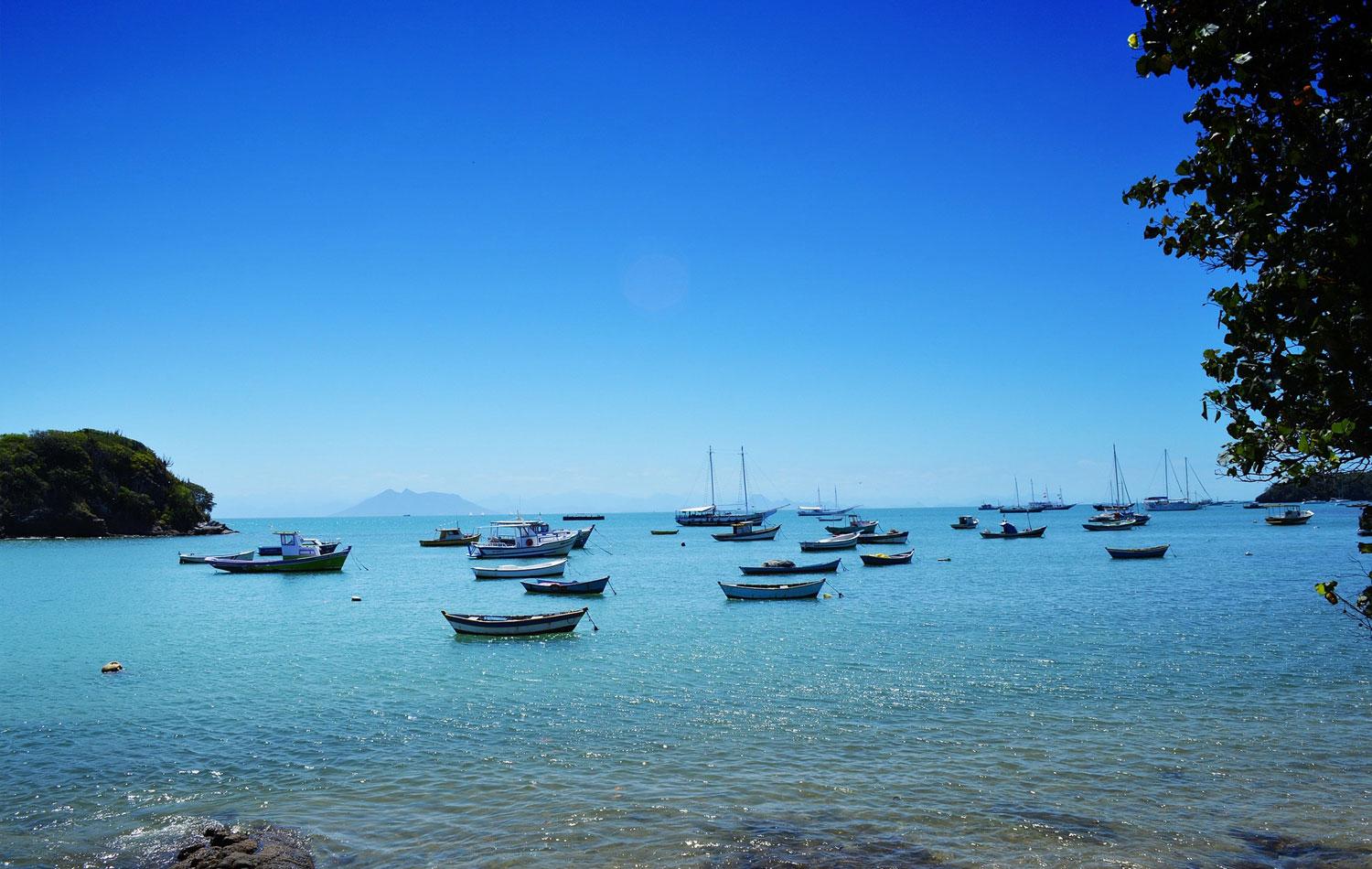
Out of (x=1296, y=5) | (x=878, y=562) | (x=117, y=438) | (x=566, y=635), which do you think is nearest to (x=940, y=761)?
(x=1296, y=5)

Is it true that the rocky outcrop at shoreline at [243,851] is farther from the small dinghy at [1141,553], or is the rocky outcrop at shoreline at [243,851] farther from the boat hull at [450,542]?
the boat hull at [450,542]

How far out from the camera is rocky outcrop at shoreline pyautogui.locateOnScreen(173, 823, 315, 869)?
10805 millimetres

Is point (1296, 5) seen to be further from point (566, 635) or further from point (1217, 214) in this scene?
point (566, 635)

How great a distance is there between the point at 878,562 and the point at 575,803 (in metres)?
54.7

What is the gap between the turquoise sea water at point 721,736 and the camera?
12.3 metres

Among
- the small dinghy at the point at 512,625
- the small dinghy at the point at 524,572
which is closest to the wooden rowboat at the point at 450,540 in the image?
the small dinghy at the point at 524,572

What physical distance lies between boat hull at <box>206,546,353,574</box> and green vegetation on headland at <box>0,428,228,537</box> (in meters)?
64.0

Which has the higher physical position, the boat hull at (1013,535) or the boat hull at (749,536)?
the boat hull at (749,536)

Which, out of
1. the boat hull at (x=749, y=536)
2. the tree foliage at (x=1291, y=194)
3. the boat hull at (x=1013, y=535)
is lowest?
the boat hull at (x=1013, y=535)

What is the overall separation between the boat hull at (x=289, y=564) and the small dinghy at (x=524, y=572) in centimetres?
1571

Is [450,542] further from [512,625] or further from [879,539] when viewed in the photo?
[512,625]

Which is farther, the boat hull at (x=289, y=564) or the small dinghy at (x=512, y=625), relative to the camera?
the boat hull at (x=289, y=564)

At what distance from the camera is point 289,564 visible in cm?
6888

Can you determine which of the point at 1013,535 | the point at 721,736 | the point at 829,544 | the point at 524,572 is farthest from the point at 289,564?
the point at 1013,535
